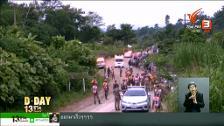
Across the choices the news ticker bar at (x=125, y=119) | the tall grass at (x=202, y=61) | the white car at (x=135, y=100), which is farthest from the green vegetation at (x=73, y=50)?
the news ticker bar at (x=125, y=119)

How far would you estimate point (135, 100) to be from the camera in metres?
15.5

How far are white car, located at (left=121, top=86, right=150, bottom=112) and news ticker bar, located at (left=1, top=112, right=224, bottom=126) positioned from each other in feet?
2.60

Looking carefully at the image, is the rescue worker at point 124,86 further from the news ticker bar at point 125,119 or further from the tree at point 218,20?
the tree at point 218,20

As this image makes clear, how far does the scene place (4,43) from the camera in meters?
16.5

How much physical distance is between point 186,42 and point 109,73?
2094 mm

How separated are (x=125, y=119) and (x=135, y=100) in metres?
1.06

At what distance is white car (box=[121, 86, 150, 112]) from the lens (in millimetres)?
15380

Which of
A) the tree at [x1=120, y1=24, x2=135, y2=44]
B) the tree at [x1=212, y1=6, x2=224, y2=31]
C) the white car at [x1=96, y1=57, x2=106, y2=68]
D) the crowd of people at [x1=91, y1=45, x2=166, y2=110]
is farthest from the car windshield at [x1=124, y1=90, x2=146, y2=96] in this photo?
the tree at [x1=212, y1=6, x2=224, y2=31]

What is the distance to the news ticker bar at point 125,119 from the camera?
14414 millimetres

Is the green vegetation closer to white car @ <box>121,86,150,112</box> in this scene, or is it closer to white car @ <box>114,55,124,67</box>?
white car @ <box>114,55,124,67</box>

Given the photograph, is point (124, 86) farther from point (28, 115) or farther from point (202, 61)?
point (28, 115)

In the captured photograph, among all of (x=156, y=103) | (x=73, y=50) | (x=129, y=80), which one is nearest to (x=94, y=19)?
(x=73, y=50)

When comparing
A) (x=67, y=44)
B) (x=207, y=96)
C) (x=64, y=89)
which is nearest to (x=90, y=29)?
(x=67, y=44)

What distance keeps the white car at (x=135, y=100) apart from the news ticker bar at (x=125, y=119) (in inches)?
31.2
